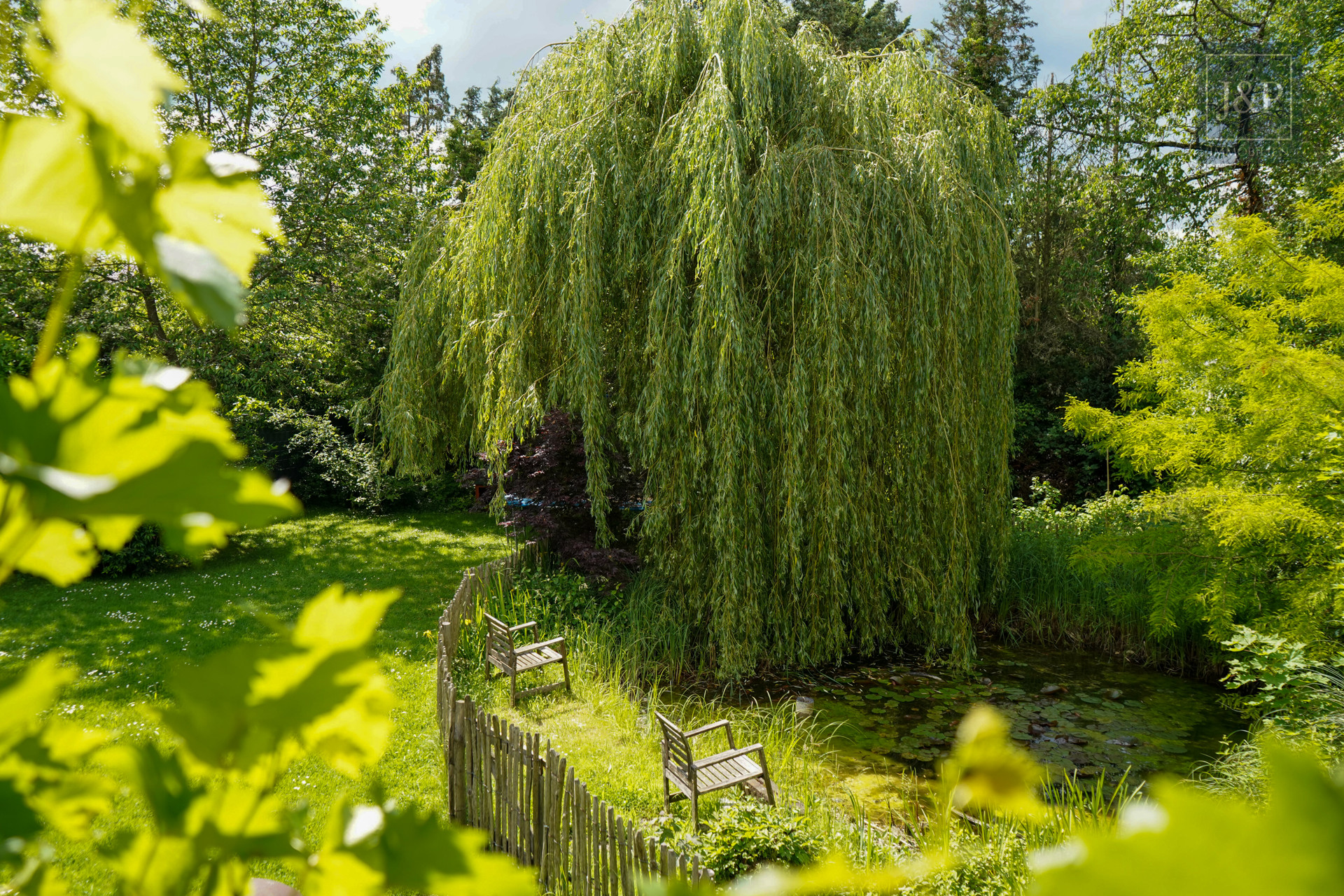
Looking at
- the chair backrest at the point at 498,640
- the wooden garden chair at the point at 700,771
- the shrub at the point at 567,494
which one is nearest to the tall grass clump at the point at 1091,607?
the shrub at the point at 567,494

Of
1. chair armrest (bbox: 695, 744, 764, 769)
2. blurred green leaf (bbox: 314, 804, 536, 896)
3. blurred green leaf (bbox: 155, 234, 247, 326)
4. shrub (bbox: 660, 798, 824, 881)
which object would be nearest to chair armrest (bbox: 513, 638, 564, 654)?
chair armrest (bbox: 695, 744, 764, 769)

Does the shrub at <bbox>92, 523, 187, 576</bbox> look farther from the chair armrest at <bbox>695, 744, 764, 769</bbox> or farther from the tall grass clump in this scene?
the tall grass clump

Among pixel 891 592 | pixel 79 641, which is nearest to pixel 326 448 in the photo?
pixel 79 641

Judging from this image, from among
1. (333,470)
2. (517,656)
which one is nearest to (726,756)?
(517,656)

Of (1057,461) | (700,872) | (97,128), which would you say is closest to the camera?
(97,128)

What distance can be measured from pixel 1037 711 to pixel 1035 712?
0.09 feet

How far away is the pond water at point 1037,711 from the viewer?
5.78m

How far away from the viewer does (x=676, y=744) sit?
4535 millimetres

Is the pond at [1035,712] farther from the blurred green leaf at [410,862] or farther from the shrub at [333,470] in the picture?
the shrub at [333,470]

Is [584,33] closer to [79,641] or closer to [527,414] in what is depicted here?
[527,414]

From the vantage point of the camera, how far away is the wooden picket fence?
137 inches

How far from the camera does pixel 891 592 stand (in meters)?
7.07

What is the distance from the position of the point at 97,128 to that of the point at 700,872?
11.4 feet

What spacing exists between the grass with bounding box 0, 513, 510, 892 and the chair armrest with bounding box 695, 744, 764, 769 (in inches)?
66.1
